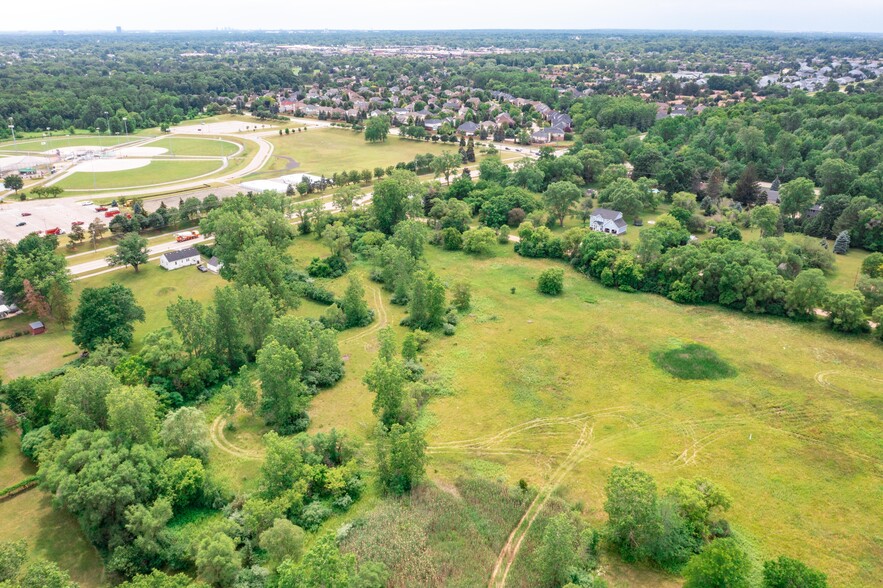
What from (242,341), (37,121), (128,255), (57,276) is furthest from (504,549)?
(37,121)

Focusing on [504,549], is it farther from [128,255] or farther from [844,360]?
[128,255]

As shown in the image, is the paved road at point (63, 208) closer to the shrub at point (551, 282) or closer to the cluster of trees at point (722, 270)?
the cluster of trees at point (722, 270)

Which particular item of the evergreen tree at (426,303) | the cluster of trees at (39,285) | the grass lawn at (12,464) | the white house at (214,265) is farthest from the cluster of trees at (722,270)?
the grass lawn at (12,464)

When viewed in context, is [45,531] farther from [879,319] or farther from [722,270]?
[879,319]

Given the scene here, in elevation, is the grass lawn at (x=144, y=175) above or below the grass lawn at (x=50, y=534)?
above

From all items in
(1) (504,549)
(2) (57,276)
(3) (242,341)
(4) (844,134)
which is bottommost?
(1) (504,549)

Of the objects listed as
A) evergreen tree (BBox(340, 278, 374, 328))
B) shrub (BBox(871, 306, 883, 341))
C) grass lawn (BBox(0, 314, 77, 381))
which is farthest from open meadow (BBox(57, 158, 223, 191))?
shrub (BBox(871, 306, 883, 341))
